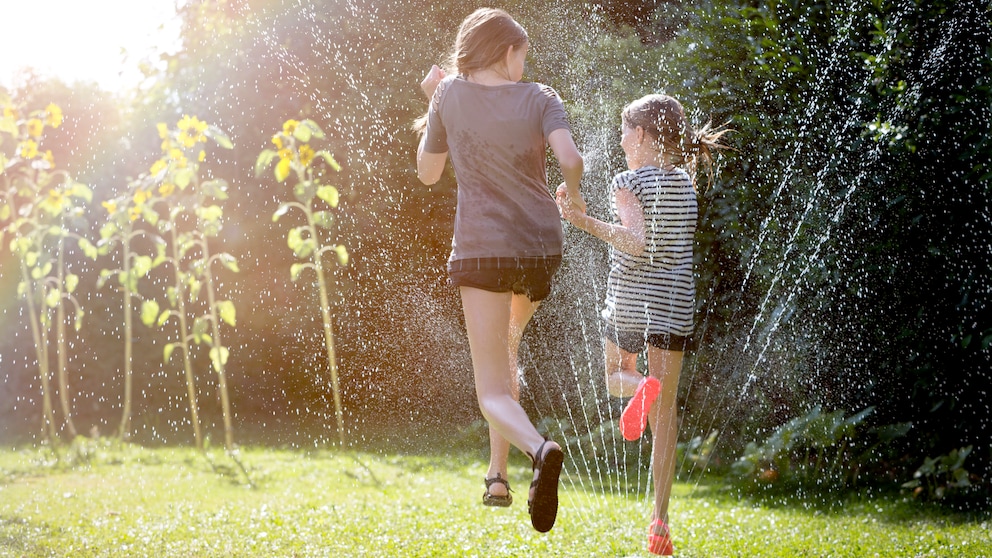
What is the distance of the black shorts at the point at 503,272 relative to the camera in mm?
3000

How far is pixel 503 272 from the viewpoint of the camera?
9.86 ft

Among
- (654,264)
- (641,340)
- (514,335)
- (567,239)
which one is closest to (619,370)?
(641,340)

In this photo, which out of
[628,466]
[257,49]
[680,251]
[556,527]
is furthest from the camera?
[257,49]

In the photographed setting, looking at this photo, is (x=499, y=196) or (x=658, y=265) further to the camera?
(x=658, y=265)

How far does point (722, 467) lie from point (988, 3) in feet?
9.87

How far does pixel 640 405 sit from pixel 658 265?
0.54 m

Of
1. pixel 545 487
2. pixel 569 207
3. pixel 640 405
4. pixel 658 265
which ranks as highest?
pixel 569 207

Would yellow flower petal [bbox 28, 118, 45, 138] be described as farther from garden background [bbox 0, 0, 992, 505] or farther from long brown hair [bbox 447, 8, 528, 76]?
long brown hair [bbox 447, 8, 528, 76]

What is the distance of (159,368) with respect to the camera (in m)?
8.10

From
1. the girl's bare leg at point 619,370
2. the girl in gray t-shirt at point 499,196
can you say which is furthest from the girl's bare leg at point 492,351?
the girl's bare leg at point 619,370

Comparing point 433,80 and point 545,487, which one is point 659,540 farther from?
point 433,80

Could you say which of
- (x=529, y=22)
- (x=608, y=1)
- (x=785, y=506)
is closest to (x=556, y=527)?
(x=785, y=506)

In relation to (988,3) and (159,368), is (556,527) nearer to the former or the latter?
(988,3)

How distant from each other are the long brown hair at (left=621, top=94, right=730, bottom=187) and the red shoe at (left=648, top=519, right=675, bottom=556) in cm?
135
